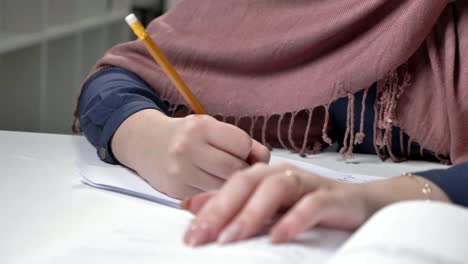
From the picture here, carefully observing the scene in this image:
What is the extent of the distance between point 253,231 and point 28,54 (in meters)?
0.90

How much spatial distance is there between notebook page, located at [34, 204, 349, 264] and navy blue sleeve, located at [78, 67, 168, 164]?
33 cm

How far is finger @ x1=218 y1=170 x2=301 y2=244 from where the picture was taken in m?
0.43

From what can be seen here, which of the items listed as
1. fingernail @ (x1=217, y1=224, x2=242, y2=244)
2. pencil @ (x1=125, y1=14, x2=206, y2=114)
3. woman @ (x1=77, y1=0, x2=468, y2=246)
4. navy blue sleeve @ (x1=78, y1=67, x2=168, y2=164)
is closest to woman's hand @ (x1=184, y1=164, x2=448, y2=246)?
fingernail @ (x1=217, y1=224, x2=242, y2=244)

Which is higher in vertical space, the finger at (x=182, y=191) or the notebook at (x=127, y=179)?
the finger at (x=182, y=191)

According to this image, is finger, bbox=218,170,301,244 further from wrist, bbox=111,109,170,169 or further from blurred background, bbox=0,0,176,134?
blurred background, bbox=0,0,176,134

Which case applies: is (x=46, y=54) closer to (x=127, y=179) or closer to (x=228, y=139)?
(x=127, y=179)

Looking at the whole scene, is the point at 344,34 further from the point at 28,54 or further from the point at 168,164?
the point at 28,54

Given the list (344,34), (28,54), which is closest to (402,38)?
Result: (344,34)

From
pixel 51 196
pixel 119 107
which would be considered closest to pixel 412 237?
pixel 51 196

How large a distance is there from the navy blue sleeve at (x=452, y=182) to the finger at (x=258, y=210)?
210 millimetres

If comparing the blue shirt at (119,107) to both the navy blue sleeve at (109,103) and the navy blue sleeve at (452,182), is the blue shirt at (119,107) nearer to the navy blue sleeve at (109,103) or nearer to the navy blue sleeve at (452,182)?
the navy blue sleeve at (109,103)

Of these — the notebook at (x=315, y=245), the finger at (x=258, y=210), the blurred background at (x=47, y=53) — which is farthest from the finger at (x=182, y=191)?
the blurred background at (x=47, y=53)

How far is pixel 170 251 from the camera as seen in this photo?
43 cm

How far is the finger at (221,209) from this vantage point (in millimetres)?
429
